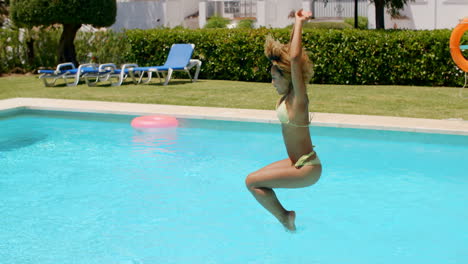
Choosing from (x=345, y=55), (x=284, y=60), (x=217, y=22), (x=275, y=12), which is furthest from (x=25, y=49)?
(x=275, y=12)

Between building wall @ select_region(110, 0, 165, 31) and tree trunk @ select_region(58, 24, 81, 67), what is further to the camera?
building wall @ select_region(110, 0, 165, 31)

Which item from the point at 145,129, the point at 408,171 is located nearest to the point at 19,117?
the point at 145,129

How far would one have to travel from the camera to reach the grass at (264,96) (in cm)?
1164

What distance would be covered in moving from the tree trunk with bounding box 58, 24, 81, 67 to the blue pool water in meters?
9.55

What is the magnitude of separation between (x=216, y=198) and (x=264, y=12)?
30664 mm

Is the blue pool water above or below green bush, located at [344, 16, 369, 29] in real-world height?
below

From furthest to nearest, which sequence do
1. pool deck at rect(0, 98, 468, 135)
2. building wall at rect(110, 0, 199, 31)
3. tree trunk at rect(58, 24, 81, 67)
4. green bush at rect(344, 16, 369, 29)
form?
building wall at rect(110, 0, 199, 31) < green bush at rect(344, 16, 369, 29) < tree trunk at rect(58, 24, 81, 67) < pool deck at rect(0, 98, 468, 135)

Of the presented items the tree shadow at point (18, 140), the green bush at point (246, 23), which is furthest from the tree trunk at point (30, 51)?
the green bush at point (246, 23)

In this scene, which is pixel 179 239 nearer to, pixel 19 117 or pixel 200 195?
pixel 200 195

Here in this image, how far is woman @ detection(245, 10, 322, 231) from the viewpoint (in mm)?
4461

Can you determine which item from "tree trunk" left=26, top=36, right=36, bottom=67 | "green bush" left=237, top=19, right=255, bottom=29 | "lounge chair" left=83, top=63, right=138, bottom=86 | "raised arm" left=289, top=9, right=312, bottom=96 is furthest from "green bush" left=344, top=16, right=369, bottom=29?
"raised arm" left=289, top=9, right=312, bottom=96

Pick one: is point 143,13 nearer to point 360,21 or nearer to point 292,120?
point 360,21

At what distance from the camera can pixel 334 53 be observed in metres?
16.1

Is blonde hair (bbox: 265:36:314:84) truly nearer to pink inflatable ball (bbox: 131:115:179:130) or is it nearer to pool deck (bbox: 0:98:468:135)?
pool deck (bbox: 0:98:468:135)
